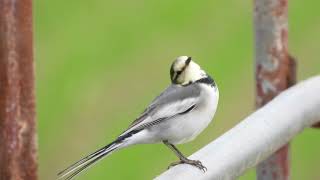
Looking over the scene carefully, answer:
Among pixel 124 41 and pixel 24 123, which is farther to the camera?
pixel 124 41

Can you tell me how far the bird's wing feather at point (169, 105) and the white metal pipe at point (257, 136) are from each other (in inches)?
22.0

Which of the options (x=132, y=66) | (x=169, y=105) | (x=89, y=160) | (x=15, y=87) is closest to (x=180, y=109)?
(x=169, y=105)

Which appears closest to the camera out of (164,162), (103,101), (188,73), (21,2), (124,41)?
(21,2)

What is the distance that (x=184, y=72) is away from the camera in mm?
4230

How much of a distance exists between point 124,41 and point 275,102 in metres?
6.97

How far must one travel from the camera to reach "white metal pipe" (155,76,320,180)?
9.55ft

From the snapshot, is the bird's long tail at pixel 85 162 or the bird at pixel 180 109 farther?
the bird at pixel 180 109

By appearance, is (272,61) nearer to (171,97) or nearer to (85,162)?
(171,97)

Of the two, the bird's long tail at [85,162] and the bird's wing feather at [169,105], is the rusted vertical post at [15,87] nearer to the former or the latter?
the bird's long tail at [85,162]

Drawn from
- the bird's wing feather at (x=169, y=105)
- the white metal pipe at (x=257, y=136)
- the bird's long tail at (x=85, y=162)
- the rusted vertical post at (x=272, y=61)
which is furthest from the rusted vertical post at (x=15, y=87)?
the rusted vertical post at (x=272, y=61)

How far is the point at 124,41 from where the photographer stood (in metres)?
10.4

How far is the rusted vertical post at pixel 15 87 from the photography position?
133 inches

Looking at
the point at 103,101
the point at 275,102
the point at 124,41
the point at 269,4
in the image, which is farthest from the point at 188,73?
the point at 124,41

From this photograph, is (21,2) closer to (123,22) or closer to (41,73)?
(41,73)
